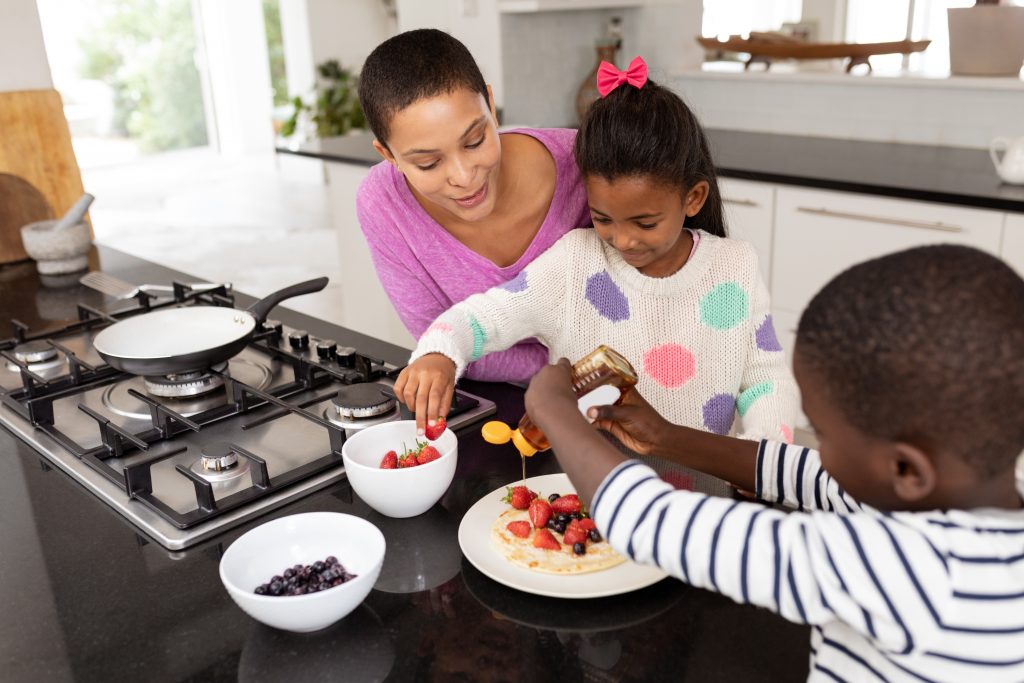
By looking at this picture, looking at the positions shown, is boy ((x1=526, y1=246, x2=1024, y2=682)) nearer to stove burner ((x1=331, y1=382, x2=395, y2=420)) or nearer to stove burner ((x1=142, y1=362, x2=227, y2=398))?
stove burner ((x1=331, y1=382, x2=395, y2=420))

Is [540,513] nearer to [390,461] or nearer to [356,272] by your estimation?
[390,461]

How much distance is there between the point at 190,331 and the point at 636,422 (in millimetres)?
804

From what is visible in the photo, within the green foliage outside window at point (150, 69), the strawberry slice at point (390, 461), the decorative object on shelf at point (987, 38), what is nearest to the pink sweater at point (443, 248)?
the strawberry slice at point (390, 461)

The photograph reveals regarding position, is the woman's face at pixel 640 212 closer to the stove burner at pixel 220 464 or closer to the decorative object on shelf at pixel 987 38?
the stove burner at pixel 220 464

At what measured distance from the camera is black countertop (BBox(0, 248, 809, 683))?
81cm

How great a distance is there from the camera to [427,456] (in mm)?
1071

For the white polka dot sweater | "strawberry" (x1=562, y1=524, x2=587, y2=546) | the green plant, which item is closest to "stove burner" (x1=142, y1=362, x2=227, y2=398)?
the white polka dot sweater

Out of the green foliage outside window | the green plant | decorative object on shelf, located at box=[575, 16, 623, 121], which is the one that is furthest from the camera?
the green foliage outside window

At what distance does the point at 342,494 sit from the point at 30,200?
1613 mm

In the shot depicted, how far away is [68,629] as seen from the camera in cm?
89

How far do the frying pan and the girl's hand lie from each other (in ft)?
1.95

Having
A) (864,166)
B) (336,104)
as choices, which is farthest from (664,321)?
(336,104)

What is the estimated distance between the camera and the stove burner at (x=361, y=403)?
1258mm

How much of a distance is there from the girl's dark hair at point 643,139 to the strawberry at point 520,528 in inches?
19.5
